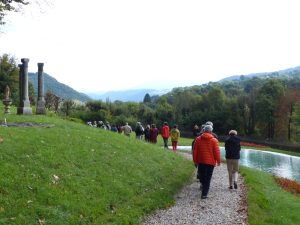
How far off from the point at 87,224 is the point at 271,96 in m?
88.0

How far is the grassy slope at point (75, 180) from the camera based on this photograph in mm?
11180

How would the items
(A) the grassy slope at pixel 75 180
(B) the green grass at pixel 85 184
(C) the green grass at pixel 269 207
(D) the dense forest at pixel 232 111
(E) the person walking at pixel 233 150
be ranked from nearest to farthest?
(A) the grassy slope at pixel 75 180
(B) the green grass at pixel 85 184
(C) the green grass at pixel 269 207
(E) the person walking at pixel 233 150
(D) the dense forest at pixel 232 111

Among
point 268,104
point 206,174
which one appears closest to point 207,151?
point 206,174

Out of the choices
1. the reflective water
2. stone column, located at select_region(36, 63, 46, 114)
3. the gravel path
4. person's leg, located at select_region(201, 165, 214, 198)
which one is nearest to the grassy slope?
the gravel path

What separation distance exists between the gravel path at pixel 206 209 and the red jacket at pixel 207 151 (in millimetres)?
1460

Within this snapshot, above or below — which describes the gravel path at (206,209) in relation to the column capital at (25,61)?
below

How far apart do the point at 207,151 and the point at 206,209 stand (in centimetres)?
225

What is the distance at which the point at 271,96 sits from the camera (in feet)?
309


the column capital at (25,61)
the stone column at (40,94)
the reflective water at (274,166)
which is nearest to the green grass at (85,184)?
the column capital at (25,61)

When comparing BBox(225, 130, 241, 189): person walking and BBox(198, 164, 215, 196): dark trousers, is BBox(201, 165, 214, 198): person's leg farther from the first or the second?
BBox(225, 130, 241, 189): person walking

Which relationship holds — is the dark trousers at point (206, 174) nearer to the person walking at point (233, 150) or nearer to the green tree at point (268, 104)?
the person walking at point (233, 150)

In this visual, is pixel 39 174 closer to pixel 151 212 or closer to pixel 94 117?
pixel 151 212

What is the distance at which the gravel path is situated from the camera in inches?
504

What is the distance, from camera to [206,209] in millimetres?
14273
